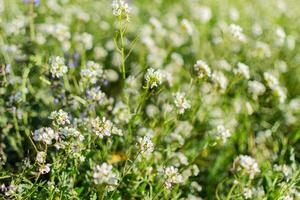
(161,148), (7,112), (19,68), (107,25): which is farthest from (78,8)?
(161,148)

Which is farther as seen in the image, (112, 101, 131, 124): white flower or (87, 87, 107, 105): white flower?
(112, 101, 131, 124): white flower

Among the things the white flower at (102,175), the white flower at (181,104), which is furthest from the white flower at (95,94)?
the white flower at (102,175)

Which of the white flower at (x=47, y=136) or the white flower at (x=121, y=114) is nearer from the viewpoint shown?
the white flower at (x=47, y=136)

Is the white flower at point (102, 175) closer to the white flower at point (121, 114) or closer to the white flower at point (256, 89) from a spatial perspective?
the white flower at point (121, 114)

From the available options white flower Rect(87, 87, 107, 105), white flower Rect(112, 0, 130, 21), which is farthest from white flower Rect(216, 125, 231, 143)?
white flower Rect(112, 0, 130, 21)

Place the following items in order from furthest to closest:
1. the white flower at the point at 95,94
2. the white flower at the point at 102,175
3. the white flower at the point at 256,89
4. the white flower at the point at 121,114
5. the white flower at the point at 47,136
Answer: the white flower at the point at 256,89
the white flower at the point at 121,114
the white flower at the point at 95,94
the white flower at the point at 47,136
the white flower at the point at 102,175

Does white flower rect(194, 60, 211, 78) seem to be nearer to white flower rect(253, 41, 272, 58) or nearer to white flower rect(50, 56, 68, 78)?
white flower rect(50, 56, 68, 78)

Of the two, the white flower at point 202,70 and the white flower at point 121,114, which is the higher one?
the white flower at point 202,70

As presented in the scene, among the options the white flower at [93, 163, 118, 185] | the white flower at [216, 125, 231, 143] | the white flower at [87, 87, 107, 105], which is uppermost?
the white flower at [87, 87, 107, 105]

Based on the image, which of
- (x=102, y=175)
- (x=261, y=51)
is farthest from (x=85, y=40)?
(x=102, y=175)
